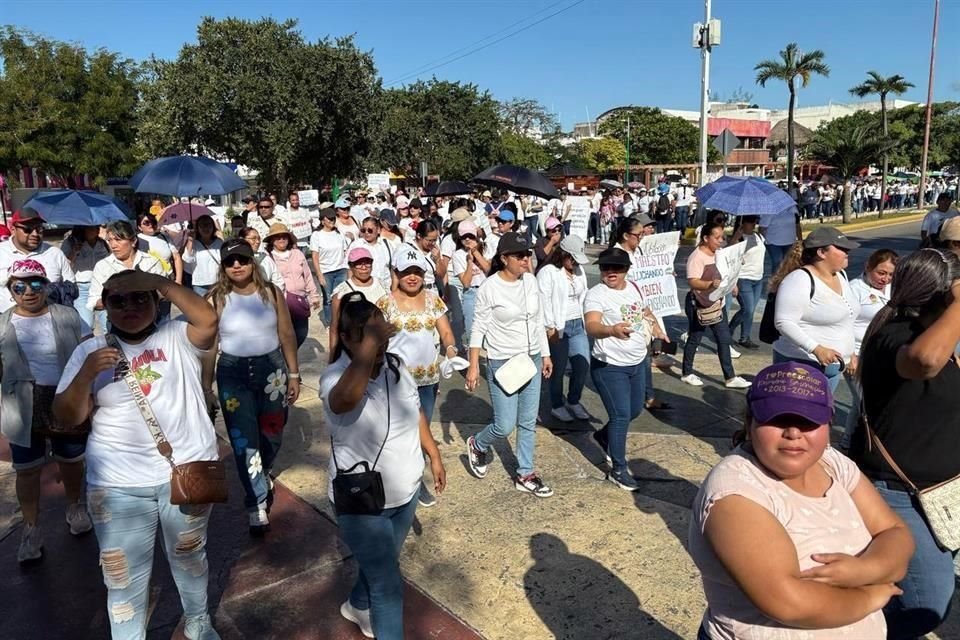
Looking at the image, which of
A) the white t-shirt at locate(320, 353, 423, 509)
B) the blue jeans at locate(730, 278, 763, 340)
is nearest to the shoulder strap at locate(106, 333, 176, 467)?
the white t-shirt at locate(320, 353, 423, 509)

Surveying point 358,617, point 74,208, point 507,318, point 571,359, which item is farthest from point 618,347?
point 74,208

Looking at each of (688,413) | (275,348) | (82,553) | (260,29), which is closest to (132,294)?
(275,348)

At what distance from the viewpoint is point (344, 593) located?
11.9 ft

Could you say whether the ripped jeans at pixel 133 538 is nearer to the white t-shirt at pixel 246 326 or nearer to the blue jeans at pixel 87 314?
the white t-shirt at pixel 246 326

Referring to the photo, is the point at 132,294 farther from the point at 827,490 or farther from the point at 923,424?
the point at 923,424

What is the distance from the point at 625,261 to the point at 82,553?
3821 millimetres

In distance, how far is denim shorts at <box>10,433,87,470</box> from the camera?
3871 millimetres

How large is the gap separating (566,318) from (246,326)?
104 inches

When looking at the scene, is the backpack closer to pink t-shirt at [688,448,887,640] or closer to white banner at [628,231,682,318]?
white banner at [628,231,682,318]

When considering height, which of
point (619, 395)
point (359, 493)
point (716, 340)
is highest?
point (359, 493)

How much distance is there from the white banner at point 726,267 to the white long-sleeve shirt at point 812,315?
238cm

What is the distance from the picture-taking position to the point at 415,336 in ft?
14.6

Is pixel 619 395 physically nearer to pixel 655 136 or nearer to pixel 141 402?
pixel 141 402

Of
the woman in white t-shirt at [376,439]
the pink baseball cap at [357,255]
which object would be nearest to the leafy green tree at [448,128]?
the pink baseball cap at [357,255]
